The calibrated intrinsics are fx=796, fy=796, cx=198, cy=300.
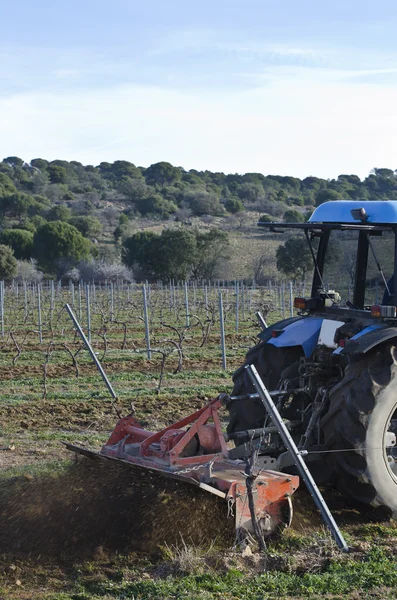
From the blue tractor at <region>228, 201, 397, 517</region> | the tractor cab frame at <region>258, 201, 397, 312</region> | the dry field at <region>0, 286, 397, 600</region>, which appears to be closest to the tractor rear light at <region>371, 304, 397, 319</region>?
the blue tractor at <region>228, 201, 397, 517</region>

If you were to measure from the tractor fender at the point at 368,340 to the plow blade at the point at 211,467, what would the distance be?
0.97 m

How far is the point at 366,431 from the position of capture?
17.8ft

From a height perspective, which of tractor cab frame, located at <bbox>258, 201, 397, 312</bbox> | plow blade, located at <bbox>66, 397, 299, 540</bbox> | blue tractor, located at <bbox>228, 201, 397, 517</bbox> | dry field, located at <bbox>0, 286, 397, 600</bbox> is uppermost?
tractor cab frame, located at <bbox>258, 201, 397, 312</bbox>

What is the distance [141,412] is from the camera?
10203 mm

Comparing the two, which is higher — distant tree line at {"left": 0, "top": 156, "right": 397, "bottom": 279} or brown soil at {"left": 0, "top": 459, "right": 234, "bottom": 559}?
distant tree line at {"left": 0, "top": 156, "right": 397, "bottom": 279}

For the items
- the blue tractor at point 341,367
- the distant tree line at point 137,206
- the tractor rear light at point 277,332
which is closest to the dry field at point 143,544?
the blue tractor at point 341,367

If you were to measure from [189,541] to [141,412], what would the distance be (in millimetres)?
4997

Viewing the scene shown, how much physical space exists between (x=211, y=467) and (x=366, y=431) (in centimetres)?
109

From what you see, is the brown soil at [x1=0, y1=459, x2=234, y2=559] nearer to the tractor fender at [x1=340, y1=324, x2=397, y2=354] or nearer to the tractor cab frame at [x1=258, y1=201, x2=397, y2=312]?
the tractor fender at [x1=340, y1=324, x2=397, y2=354]

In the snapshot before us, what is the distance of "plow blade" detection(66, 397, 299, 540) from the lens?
16.9ft

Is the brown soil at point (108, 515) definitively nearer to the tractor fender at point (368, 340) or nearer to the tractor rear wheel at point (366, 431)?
the tractor rear wheel at point (366, 431)

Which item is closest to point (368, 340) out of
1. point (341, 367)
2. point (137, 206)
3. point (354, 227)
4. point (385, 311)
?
point (385, 311)

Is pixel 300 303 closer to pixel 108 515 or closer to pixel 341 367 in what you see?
Result: pixel 341 367

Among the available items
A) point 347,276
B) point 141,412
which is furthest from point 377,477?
point 141,412
